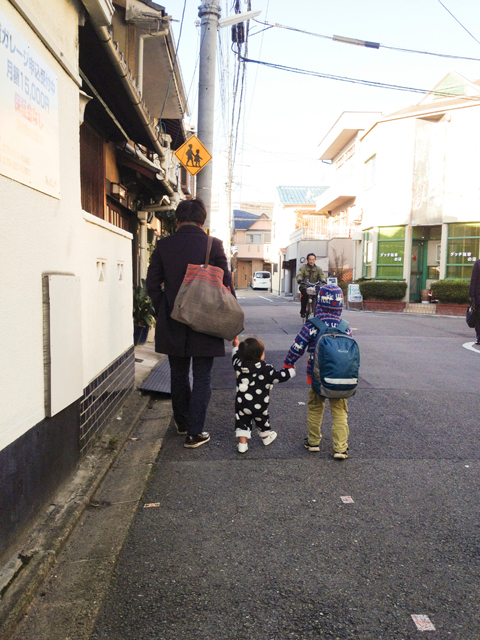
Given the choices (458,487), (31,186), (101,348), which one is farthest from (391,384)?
(31,186)

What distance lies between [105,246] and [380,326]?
10415mm

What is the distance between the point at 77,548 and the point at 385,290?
2013 centimetres

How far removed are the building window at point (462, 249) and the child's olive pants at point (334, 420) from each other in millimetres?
18585

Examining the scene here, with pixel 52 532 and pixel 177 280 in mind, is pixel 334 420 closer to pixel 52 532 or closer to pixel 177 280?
pixel 177 280

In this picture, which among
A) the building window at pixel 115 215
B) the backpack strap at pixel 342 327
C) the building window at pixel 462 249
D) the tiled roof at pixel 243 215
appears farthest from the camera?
the tiled roof at pixel 243 215

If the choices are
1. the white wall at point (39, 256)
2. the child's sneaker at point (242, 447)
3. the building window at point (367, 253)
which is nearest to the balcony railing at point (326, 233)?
the building window at point (367, 253)

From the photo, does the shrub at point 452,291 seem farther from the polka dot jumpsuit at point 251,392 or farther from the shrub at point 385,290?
the polka dot jumpsuit at point 251,392

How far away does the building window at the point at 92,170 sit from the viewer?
641 centimetres

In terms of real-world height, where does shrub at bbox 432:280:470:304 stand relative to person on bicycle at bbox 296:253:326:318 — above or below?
below

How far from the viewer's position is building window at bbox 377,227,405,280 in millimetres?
23234

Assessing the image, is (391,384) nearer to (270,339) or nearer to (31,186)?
(270,339)

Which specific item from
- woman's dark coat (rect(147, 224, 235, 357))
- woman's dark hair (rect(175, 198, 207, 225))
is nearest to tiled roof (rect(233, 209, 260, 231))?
woman's dark hair (rect(175, 198, 207, 225))

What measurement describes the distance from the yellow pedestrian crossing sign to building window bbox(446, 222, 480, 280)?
50.2 ft

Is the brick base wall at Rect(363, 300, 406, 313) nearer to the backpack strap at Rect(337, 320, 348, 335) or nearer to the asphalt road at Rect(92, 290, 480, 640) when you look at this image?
the asphalt road at Rect(92, 290, 480, 640)
